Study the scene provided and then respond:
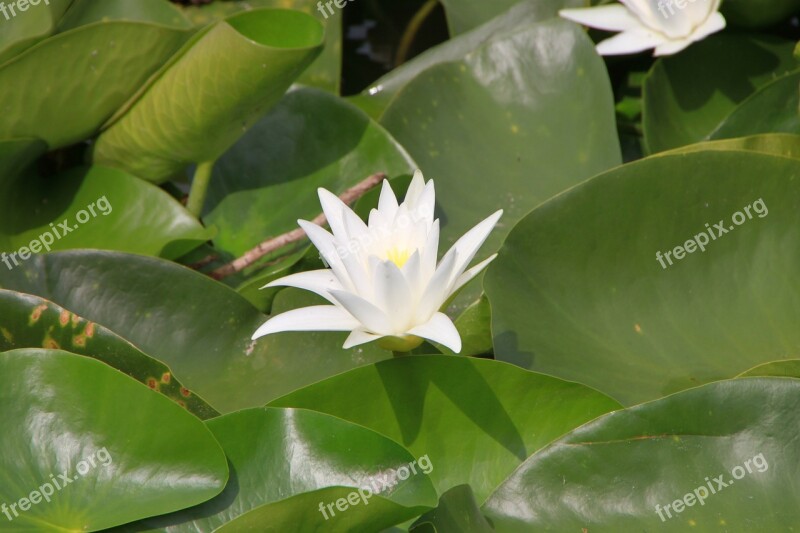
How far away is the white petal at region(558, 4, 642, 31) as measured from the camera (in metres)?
1.41

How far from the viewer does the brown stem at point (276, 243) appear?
1338mm

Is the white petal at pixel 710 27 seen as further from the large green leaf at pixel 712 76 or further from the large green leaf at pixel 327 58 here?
the large green leaf at pixel 327 58

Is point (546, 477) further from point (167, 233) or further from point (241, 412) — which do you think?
point (167, 233)

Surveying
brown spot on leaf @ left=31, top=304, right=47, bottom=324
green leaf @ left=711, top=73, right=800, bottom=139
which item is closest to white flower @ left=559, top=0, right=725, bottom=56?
green leaf @ left=711, top=73, right=800, bottom=139

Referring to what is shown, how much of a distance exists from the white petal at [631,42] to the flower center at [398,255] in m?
0.65

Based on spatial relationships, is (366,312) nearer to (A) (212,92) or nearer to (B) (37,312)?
(B) (37,312)

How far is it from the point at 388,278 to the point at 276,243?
547mm

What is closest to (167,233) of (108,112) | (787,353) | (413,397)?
(108,112)
